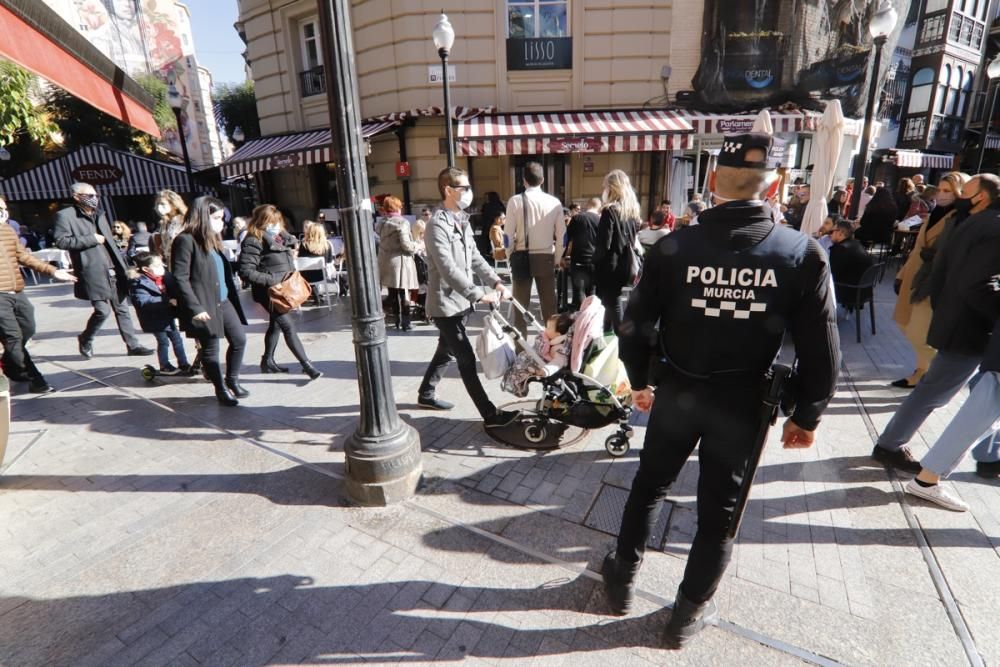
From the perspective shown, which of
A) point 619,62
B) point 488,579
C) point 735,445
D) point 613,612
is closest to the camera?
point 735,445

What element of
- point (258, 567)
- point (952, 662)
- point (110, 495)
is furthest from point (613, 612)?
point (110, 495)

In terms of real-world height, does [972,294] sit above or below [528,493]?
above

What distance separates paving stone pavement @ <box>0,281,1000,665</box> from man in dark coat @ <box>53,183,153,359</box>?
6.79 ft

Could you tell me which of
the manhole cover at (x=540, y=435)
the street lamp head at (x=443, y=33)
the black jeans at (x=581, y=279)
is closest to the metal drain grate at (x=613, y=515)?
the manhole cover at (x=540, y=435)

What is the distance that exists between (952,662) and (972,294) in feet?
6.86

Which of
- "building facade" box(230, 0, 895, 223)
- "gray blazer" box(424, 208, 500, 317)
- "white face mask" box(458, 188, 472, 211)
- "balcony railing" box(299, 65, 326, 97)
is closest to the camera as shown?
"gray blazer" box(424, 208, 500, 317)

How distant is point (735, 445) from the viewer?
6.64 feet

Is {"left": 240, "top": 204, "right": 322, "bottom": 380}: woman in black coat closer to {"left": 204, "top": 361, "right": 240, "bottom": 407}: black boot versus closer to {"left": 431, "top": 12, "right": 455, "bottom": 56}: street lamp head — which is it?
{"left": 204, "top": 361, "right": 240, "bottom": 407}: black boot

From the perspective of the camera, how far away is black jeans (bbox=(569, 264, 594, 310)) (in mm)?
6219

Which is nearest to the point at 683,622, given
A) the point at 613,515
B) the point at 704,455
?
the point at 704,455

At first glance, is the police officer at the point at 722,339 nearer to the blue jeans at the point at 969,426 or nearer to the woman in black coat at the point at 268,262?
the blue jeans at the point at 969,426

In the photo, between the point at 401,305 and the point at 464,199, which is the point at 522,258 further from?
the point at 401,305

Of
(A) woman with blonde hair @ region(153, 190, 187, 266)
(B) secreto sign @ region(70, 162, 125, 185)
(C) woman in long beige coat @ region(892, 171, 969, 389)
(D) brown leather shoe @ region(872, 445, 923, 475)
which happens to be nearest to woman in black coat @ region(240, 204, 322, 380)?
(A) woman with blonde hair @ region(153, 190, 187, 266)

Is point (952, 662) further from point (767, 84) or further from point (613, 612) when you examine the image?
point (767, 84)
